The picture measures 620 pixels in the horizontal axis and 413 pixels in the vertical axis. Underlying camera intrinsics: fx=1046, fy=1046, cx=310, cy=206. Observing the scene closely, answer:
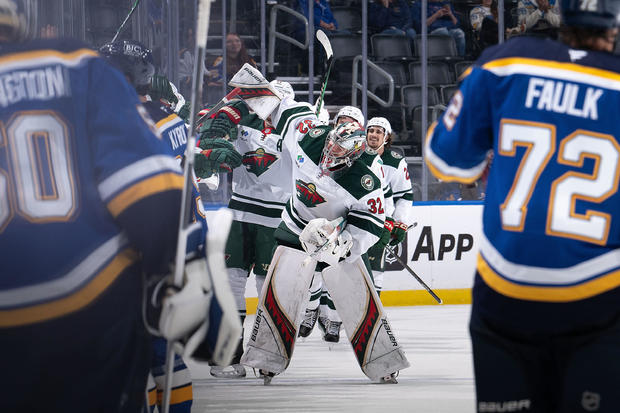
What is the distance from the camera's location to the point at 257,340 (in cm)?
458

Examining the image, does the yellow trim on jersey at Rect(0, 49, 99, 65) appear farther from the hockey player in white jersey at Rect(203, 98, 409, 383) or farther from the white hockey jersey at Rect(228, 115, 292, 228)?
the white hockey jersey at Rect(228, 115, 292, 228)

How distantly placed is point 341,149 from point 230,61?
11.4 ft

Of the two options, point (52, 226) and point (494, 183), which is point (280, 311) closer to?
point (494, 183)

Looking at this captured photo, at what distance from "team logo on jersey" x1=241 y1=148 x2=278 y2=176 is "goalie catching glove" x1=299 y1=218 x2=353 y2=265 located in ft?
3.40

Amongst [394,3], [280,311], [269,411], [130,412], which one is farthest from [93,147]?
[394,3]

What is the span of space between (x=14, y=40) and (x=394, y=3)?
27.2 feet

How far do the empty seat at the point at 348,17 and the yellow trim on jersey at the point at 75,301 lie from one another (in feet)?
A: 27.1

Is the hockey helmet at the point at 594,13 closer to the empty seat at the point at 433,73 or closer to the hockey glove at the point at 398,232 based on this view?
the hockey glove at the point at 398,232

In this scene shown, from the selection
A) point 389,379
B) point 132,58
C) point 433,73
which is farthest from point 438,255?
point 132,58

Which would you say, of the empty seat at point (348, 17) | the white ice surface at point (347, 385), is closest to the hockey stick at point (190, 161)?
the white ice surface at point (347, 385)

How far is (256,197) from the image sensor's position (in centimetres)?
547

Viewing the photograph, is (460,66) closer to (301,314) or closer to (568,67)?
(301,314)

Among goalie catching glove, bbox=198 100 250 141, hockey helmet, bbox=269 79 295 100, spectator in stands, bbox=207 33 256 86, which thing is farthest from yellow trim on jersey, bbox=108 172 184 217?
spectator in stands, bbox=207 33 256 86

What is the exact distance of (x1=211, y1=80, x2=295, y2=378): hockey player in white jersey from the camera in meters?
5.27
